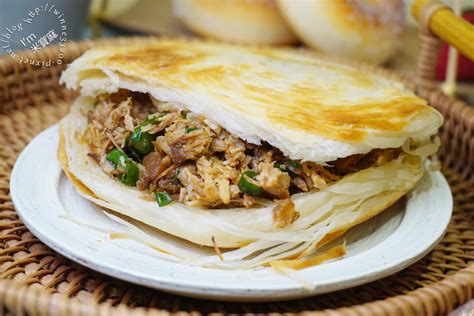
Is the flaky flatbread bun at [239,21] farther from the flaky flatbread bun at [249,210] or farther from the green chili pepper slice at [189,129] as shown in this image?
the green chili pepper slice at [189,129]

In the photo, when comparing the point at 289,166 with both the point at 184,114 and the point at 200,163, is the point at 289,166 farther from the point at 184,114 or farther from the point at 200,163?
the point at 184,114

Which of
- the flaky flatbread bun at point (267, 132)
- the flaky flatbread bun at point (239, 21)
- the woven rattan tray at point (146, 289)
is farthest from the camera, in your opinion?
the flaky flatbread bun at point (239, 21)

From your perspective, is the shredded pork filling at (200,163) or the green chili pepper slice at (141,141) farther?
the green chili pepper slice at (141,141)

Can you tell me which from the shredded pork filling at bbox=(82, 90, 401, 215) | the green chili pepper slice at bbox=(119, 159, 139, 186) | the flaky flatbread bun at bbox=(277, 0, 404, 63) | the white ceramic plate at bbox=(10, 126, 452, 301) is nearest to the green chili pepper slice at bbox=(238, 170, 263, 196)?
the shredded pork filling at bbox=(82, 90, 401, 215)

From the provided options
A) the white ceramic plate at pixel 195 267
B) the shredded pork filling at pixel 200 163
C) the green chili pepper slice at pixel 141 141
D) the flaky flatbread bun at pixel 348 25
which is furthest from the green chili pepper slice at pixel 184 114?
the flaky flatbread bun at pixel 348 25

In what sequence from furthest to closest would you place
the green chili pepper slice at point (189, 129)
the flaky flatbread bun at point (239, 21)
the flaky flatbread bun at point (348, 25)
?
the flaky flatbread bun at point (239, 21)
the flaky flatbread bun at point (348, 25)
the green chili pepper slice at point (189, 129)

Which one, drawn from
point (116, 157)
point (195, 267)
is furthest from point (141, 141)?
point (195, 267)

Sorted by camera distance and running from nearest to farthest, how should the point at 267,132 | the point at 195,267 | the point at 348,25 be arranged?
the point at 195,267
the point at 267,132
the point at 348,25

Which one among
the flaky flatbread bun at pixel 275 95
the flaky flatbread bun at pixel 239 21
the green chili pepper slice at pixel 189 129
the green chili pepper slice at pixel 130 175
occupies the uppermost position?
the flaky flatbread bun at pixel 275 95
